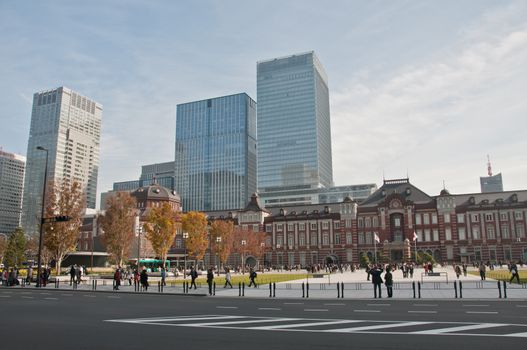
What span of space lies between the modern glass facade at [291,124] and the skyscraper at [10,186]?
344 ft

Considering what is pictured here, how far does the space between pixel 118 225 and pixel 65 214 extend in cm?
649

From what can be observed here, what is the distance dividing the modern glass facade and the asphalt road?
509 ft

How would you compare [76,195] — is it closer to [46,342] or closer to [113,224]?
[113,224]

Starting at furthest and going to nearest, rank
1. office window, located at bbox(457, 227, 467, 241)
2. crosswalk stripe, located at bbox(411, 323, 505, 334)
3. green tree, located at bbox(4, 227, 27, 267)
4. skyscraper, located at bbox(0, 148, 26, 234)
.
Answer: skyscraper, located at bbox(0, 148, 26, 234)
office window, located at bbox(457, 227, 467, 241)
green tree, located at bbox(4, 227, 27, 267)
crosswalk stripe, located at bbox(411, 323, 505, 334)

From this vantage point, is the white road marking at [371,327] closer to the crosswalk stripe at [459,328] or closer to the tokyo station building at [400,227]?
the crosswalk stripe at [459,328]

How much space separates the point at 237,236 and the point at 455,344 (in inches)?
2948

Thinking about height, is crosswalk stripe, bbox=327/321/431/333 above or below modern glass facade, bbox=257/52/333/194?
below

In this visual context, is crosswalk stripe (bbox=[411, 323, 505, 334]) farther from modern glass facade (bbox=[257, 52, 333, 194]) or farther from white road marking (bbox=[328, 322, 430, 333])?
modern glass facade (bbox=[257, 52, 333, 194])

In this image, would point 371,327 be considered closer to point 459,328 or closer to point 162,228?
point 459,328

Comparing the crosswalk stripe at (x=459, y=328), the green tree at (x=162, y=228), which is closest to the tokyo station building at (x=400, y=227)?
the green tree at (x=162, y=228)

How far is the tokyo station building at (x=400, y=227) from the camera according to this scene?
82375 mm

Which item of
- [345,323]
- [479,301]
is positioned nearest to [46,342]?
[345,323]

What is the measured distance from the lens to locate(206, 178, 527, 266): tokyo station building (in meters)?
82.4

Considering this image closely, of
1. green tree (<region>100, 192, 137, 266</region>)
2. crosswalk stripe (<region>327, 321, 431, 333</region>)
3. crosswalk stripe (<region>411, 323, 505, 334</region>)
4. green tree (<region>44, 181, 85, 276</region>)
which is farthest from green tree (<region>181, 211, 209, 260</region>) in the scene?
crosswalk stripe (<region>411, 323, 505, 334</region>)
